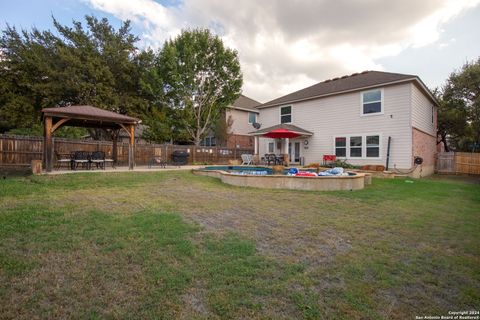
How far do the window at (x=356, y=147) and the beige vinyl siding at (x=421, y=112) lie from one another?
9.43 ft

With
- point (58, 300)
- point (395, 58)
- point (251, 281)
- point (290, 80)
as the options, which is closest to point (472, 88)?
point (395, 58)

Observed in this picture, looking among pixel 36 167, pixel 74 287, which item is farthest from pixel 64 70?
pixel 74 287

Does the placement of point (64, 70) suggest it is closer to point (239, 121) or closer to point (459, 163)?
point (239, 121)

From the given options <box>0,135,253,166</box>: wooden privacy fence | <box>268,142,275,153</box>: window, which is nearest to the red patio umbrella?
<box>268,142,275,153</box>: window

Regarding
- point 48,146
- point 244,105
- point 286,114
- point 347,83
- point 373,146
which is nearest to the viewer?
point 48,146

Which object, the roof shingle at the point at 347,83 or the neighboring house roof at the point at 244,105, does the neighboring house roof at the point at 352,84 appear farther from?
the neighboring house roof at the point at 244,105

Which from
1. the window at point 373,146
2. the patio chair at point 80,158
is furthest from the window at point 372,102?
the patio chair at point 80,158

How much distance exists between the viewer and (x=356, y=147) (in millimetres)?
15109

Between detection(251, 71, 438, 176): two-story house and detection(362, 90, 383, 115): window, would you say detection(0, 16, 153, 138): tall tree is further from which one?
detection(362, 90, 383, 115): window

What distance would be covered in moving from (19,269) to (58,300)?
92 cm

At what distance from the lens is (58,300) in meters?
2.19

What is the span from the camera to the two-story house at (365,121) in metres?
13.3

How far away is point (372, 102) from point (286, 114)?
6304mm

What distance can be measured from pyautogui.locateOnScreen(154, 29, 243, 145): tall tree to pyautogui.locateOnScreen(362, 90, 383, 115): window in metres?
11.5
